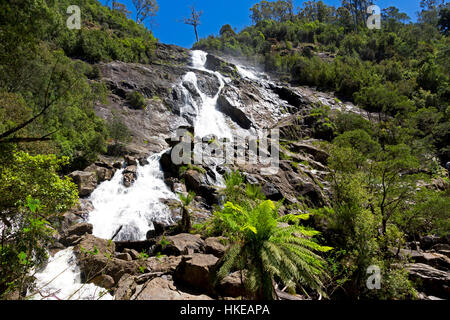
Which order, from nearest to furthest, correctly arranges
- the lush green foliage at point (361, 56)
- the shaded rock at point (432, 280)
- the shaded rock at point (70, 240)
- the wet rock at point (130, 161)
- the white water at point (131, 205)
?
the shaded rock at point (70, 240), the shaded rock at point (432, 280), the white water at point (131, 205), the wet rock at point (130, 161), the lush green foliage at point (361, 56)

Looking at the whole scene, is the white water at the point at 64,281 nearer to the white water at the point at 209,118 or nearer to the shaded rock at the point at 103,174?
the shaded rock at the point at 103,174

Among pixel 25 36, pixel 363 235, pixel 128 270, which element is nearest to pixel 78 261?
pixel 128 270

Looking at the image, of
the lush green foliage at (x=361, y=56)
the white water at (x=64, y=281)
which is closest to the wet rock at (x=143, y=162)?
the white water at (x=64, y=281)

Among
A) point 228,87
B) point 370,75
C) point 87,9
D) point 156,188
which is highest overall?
point 87,9

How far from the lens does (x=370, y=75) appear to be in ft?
141

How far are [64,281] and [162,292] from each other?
3677mm

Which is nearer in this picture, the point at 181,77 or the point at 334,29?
the point at 181,77

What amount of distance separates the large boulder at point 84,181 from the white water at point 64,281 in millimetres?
5707

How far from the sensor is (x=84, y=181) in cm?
1323

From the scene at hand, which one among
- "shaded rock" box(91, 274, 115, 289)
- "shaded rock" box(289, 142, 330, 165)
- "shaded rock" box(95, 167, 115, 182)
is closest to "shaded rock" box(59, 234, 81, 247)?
"shaded rock" box(91, 274, 115, 289)

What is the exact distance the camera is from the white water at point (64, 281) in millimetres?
6016

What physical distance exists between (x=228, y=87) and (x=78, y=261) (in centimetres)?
2853

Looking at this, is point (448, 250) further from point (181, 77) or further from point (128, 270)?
point (181, 77)

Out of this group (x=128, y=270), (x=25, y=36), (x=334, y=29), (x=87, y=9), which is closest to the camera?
(x=25, y=36)
